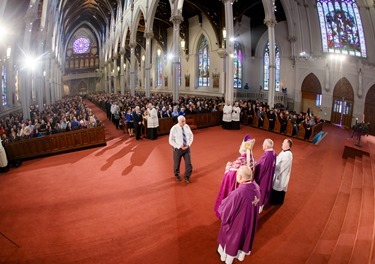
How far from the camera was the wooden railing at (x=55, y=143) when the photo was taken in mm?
8062

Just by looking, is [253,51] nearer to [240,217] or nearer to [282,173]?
[282,173]

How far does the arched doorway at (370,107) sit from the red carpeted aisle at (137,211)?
8.41 m

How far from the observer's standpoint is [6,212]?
4.82m

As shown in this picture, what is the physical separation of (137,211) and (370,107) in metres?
16.0

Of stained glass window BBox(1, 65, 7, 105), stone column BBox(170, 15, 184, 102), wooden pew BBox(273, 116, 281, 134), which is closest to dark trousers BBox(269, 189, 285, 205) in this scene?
wooden pew BBox(273, 116, 281, 134)

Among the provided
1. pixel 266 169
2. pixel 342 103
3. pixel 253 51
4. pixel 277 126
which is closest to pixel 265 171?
pixel 266 169

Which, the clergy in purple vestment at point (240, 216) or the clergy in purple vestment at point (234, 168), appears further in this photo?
the clergy in purple vestment at point (234, 168)

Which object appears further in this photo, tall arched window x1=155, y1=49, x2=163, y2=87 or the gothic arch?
tall arched window x1=155, y1=49, x2=163, y2=87

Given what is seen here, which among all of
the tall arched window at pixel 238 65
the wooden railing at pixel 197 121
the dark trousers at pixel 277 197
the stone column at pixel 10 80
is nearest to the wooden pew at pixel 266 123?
the wooden railing at pixel 197 121

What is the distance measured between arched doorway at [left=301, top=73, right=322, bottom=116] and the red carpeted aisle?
455 inches

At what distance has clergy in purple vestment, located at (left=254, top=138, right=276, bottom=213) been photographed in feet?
14.0

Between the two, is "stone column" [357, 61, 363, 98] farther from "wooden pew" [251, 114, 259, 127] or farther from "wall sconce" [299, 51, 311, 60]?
"wooden pew" [251, 114, 259, 127]

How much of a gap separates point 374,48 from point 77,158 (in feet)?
56.5

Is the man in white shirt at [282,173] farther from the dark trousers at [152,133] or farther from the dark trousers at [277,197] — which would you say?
the dark trousers at [152,133]
